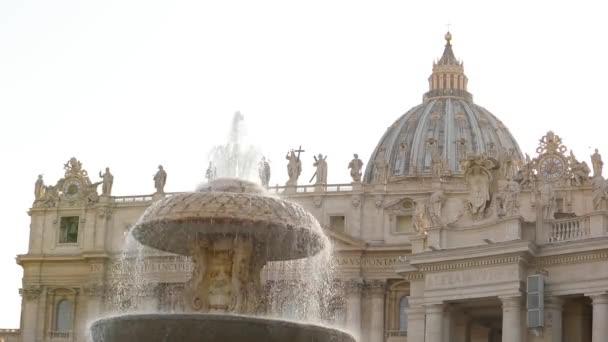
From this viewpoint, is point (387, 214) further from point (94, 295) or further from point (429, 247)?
point (429, 247)

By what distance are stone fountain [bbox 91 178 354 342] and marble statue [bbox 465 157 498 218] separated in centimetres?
1425

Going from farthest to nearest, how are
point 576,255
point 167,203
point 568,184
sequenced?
point 568,184 < point 576,255 < point 167,203

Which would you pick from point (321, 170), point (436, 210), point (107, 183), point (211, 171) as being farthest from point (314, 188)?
point (211, 171)

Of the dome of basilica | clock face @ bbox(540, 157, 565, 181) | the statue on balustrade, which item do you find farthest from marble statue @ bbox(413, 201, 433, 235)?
the dome of basilica

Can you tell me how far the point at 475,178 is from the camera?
46031mm

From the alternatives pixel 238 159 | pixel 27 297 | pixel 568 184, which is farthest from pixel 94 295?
pixel 238 159

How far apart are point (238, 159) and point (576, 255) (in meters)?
13.5

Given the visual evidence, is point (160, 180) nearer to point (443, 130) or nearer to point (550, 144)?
point (550, 144)

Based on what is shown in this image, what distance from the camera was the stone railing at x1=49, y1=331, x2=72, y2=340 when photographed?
272 ft

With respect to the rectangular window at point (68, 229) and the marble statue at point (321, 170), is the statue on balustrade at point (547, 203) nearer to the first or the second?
the marble statue at point (321, 170)

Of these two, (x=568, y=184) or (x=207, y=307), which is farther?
(x=568, y=184)

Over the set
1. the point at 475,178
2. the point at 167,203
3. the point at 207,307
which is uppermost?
the point at 475,178

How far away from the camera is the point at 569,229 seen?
43.3m

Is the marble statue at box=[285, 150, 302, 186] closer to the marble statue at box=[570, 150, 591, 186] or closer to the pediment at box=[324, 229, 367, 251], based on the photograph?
the pediment at box=[324, 229, 367, 251]
